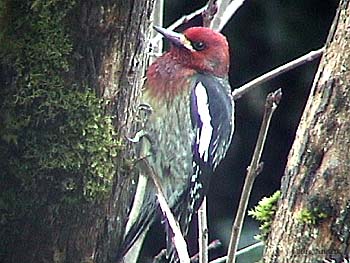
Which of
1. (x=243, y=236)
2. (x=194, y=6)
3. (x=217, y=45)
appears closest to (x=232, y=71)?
(x=194, y=6)

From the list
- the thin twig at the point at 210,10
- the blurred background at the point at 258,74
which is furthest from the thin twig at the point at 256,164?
the blurred background at the point at 258,74

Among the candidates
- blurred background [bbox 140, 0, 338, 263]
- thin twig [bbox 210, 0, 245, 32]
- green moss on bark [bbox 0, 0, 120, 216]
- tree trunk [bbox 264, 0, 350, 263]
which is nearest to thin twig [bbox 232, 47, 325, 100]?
tree trunk [bbox 264, 0, 350, 263]

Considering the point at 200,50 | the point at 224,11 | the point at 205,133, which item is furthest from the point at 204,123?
the point at 224,11

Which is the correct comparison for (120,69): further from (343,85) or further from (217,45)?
(217,45)

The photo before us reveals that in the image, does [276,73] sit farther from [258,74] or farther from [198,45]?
[258,74]

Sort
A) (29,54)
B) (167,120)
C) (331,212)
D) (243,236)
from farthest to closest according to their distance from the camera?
(243,236) → (167,120) → (331,212) → (29,54)

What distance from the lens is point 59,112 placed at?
128cm

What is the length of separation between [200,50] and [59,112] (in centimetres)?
89

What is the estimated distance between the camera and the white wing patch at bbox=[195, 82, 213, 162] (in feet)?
6.80

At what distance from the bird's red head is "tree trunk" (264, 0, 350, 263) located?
0.51 meters

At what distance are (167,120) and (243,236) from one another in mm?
1164

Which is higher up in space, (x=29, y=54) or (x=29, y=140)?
(x=29, y=54)

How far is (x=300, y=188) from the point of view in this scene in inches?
62.4

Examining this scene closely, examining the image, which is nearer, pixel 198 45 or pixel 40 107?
pixel 40 107
